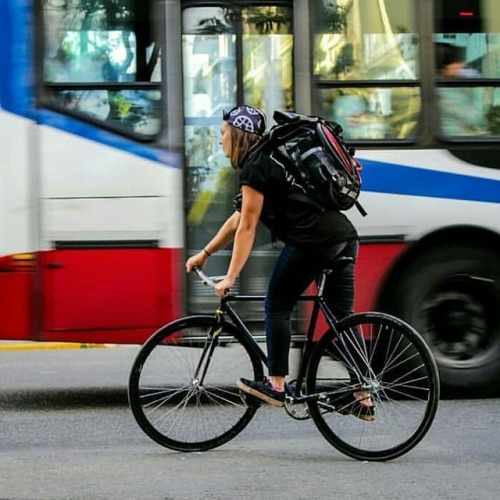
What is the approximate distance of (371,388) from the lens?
6395 mm

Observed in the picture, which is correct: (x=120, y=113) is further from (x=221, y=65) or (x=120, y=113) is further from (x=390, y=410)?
(x=390, y=410)

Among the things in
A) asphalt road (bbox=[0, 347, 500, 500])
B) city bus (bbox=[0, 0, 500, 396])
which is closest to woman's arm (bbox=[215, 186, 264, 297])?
asphalt road (bbox=[0, 347, 500, 500])

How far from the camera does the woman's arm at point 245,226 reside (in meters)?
6.21

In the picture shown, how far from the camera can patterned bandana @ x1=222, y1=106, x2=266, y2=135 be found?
6.38 m

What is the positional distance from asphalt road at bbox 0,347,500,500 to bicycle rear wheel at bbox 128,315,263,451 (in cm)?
13

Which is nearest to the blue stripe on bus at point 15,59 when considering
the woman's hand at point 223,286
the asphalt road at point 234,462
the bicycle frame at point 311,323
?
the asphalt road at point 234,462

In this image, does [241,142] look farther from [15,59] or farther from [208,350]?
[15,59]

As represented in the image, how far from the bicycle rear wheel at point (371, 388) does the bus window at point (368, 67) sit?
7.39ft

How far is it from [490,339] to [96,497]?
11.8 ft

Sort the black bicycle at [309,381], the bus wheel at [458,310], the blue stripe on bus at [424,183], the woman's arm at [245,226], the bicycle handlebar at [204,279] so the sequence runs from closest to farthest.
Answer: the woman's arm at [245,226], the black bicycle at [309,381], the bicycle handlebar at [204,279], the blue stripe on bus at [424,183], the bus wheel at [458,310]

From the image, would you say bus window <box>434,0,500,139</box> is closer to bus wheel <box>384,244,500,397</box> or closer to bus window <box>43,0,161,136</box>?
bus wheel <box>384,244,500,397</box>

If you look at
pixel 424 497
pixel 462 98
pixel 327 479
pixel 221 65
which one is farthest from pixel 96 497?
pixel 462 98

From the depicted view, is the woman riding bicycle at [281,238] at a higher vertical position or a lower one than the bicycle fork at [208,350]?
higher

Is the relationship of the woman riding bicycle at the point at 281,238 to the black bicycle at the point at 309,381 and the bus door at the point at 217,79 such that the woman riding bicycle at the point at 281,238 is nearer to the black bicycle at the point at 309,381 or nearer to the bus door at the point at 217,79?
the black bicycle at the point at 309,381
